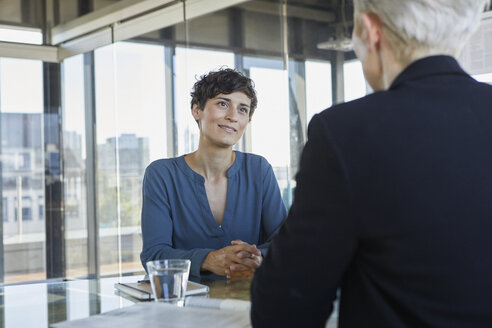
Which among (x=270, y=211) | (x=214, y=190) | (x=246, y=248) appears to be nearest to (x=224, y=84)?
(x=214, y=190)

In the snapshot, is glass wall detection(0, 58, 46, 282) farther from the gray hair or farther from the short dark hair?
the gray hair

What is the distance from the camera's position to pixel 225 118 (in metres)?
2.34

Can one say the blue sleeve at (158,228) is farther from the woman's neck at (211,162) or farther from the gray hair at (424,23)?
→ the gray hair at (424,23)

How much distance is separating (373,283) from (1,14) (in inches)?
235

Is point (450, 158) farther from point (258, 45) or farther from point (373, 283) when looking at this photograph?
point (258, 45)

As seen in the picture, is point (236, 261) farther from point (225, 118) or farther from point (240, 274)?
point (225, 118)

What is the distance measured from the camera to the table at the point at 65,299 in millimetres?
1259

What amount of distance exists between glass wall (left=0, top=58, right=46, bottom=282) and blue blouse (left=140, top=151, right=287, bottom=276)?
4.28 metres

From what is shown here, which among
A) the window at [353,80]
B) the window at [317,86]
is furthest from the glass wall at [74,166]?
the window at [353,80]

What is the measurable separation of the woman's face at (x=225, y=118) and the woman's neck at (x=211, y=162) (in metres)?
0.04

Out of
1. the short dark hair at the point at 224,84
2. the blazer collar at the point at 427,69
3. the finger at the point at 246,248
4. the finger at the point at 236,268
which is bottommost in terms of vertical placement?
the finger at the point at 236,268

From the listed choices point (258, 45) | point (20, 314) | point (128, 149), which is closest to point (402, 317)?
point (20, 314)

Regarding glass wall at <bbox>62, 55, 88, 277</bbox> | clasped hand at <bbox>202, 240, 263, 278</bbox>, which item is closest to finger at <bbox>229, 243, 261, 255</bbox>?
clasped hand at <bbox>202, 240, 263, 278</bbox>

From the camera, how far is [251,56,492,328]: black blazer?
2.51 ft
